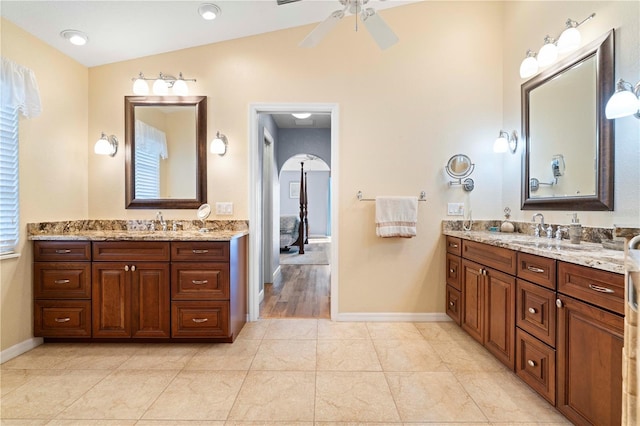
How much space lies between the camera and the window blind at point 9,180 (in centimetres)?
211

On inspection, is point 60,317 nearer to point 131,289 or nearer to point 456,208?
point 131,289

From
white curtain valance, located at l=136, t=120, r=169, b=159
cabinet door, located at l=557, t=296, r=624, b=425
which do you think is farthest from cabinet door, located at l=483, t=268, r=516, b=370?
white curtain valance, located at l=136, t=120, r=169, b=159

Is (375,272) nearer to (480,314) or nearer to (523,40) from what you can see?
(480,314)

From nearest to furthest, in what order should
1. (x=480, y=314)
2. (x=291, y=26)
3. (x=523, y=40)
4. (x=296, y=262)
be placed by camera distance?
1. (x=480, y=314)
2. (x=523, y=40)
3. (x=291, y=26)
4. (x=296, y=262)

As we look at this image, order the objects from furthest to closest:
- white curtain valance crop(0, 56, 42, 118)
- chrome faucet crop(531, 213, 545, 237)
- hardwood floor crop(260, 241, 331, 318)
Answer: hardwood floor crop(260, 241, 331, 318) < chrome faucet crop(531, 213, 545, 237) < white curtain valance crop(0, 56, 42, 118)

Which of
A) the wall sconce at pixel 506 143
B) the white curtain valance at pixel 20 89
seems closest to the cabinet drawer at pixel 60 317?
the white curtain valance at pixel 20 89

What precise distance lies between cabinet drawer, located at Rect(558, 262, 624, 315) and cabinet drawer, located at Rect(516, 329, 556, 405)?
0.38 metres

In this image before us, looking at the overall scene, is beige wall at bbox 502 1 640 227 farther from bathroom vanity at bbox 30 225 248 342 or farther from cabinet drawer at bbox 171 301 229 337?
cabinet drawer at bbox 171 301 229 337

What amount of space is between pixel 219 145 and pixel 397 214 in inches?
68.7

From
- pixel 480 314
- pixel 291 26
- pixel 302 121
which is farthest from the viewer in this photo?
pixel 302 121

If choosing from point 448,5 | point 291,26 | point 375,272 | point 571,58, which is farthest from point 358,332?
point 448,5

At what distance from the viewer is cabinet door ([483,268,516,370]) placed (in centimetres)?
193

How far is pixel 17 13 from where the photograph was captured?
210 centimetres

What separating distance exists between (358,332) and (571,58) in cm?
264
